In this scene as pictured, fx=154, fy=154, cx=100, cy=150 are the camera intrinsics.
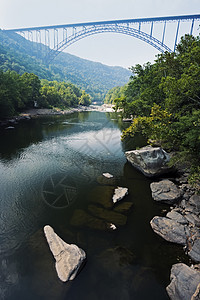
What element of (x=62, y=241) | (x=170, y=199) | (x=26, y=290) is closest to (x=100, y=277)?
(x=62, y=241)

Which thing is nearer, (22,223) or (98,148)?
(22,223)

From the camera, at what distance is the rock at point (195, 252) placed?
658cm

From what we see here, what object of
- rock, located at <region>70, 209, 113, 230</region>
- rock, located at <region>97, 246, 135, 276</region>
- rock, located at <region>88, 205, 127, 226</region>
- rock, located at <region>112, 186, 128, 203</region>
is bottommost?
rock, located at <region>97, 246, 135, 276</region>

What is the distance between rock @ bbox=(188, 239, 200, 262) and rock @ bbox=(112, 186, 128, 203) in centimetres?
449

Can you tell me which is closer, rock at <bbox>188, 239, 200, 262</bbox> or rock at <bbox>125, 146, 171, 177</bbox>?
rock at <bbox>188, 239, 200, 262</bbox>

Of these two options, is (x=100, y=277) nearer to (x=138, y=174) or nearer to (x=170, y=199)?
(x=170, y=199)

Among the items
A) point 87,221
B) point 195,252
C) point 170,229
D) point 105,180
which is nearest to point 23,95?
point 105,180

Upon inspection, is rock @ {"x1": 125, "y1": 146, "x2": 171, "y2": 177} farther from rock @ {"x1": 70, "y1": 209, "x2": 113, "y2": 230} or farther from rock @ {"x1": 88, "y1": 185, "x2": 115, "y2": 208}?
rock @ {"x1": 70, "y1": 209, "x2": 113, "y2": 230}

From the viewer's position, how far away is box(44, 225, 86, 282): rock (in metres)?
5.85

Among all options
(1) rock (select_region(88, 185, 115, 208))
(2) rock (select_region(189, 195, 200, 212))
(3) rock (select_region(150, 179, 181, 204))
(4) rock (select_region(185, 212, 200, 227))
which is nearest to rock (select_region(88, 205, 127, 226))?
(1) rock (select_region(88, 185, 115, 208))

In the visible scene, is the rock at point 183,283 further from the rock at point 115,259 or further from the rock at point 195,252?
the rock at point 115,259

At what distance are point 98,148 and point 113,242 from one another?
46.6ft

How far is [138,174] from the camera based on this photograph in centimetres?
1406

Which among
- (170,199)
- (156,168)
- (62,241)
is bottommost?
(62,241)
